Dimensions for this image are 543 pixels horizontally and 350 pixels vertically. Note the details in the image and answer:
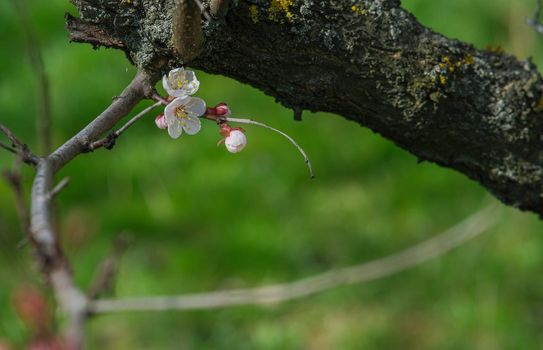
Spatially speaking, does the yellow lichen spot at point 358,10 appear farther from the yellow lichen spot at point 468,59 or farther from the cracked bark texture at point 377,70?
the yellow lichen spot at point 468,59

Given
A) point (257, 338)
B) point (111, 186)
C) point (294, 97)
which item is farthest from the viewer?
point (111, 186)

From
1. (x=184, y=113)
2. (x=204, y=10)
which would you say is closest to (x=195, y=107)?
(x=184, y=113)

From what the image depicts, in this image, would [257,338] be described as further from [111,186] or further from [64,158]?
[64,158]

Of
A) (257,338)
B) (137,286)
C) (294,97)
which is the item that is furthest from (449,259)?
(294,97)

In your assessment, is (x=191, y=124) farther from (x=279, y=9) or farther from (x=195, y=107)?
(x=279, y=9)

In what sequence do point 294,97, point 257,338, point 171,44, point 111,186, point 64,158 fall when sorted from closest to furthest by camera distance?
1. point 64,158
2. point 171,44
3. point 294,97
4. point 257,338
5. point 111,186

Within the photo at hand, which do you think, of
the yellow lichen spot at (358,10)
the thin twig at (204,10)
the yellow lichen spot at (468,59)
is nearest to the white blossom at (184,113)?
the thin twig at (204,10)

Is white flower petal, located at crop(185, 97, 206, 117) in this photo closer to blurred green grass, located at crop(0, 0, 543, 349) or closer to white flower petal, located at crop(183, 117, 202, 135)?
white flower petal, located at crop(183, 117, 202, 135)
